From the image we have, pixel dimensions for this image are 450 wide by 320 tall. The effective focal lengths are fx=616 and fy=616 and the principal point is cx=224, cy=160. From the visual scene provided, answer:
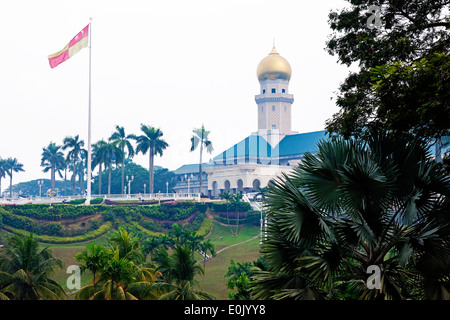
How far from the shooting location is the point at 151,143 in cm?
7619

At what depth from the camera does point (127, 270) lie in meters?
20.8

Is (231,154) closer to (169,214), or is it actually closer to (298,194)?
(169,214)

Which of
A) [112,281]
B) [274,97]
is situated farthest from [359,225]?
[274,97]

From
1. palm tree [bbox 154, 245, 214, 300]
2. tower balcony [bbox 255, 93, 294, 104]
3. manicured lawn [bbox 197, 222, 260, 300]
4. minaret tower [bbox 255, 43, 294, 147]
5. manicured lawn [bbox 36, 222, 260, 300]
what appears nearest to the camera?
palm tree [bbox 154, 245, 214, 300]

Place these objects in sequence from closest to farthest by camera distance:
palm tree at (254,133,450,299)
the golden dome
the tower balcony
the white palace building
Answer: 1. palm tree at (254,133,450,299)
2. the white palace building
3. the golden dome
4. the tower balcony

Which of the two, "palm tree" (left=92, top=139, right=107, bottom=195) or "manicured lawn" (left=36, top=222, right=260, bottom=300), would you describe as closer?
"manicured lawn" (left=36, top=222, right=260, bottom=300)

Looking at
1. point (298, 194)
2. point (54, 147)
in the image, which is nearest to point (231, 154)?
point (54, 147)

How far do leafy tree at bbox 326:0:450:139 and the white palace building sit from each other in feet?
233

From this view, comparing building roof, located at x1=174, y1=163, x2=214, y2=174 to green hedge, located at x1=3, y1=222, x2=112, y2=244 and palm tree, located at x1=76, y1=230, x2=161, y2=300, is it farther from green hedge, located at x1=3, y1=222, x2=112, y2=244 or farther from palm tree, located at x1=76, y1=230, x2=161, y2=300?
palm tree, located at x1=76, y1=230, x2=161, y2=300

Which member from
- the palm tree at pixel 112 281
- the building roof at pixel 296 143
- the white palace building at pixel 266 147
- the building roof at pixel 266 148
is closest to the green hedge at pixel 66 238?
the palm tree at pixel 112 281

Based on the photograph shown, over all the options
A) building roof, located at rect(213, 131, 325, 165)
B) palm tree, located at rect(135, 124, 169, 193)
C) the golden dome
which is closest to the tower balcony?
the golden dome

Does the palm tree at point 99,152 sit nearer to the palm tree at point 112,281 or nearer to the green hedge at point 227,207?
the green hedge at point 227,207

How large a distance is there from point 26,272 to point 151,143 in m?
52.9

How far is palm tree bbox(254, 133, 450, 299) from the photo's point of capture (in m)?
10.4
